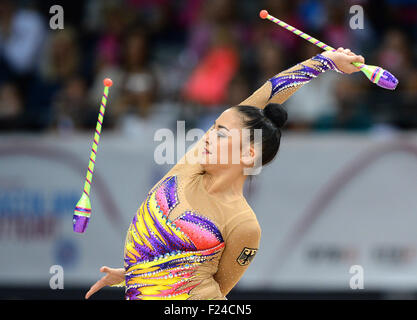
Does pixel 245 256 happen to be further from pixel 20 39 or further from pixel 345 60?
pixel 20 39

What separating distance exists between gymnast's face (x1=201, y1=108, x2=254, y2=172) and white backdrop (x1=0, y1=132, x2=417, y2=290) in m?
2.85

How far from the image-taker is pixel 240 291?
602 centimetres

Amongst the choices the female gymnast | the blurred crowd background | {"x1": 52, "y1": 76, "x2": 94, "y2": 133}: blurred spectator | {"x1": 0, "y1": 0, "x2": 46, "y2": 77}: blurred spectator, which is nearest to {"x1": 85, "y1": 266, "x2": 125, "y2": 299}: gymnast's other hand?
the female gymnast

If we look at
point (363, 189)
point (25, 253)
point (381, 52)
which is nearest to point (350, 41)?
point (381, 52)

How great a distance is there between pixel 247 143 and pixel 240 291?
125 inches

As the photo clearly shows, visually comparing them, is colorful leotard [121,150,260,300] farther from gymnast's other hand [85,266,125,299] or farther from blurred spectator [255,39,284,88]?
blurred spectator [255,39,284,88]

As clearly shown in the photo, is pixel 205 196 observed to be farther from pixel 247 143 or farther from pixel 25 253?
pixel 25 253

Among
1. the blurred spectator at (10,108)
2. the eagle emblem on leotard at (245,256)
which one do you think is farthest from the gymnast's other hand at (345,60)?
the blurred spectator at (10,108)

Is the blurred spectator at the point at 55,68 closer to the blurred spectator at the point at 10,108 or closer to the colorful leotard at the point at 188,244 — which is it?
the blurred spectator at the point at 10,108

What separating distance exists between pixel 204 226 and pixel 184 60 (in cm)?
414

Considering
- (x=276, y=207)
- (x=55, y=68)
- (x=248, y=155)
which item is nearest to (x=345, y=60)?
(x=248, y=155)

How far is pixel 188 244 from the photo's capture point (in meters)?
2.99

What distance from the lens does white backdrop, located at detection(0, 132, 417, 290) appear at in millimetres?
5938

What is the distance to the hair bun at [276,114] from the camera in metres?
3.04
